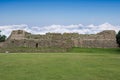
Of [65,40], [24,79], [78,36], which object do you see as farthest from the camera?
[78,36]

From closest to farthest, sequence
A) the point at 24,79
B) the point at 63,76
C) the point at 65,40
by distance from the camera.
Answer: the point at 24,79
the point at 63,76
the point at 65,40

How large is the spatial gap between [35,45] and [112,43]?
16.3 metres

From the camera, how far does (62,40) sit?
48.2 m

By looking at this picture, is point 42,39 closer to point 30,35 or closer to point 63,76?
point 30,35

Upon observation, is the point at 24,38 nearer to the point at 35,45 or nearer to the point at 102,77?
the point at 35,45

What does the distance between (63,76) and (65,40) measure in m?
36.0

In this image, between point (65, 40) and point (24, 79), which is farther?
point (65, 40)

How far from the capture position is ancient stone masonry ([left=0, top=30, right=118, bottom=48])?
1891 inches

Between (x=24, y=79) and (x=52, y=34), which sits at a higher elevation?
(x=52, y=34)

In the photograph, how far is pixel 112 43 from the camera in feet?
164

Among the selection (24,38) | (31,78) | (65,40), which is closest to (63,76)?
(31,78)

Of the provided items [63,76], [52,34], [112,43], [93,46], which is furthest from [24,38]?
[63,76]

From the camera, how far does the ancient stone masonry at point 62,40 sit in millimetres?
48031

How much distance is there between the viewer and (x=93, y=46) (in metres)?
50.1
